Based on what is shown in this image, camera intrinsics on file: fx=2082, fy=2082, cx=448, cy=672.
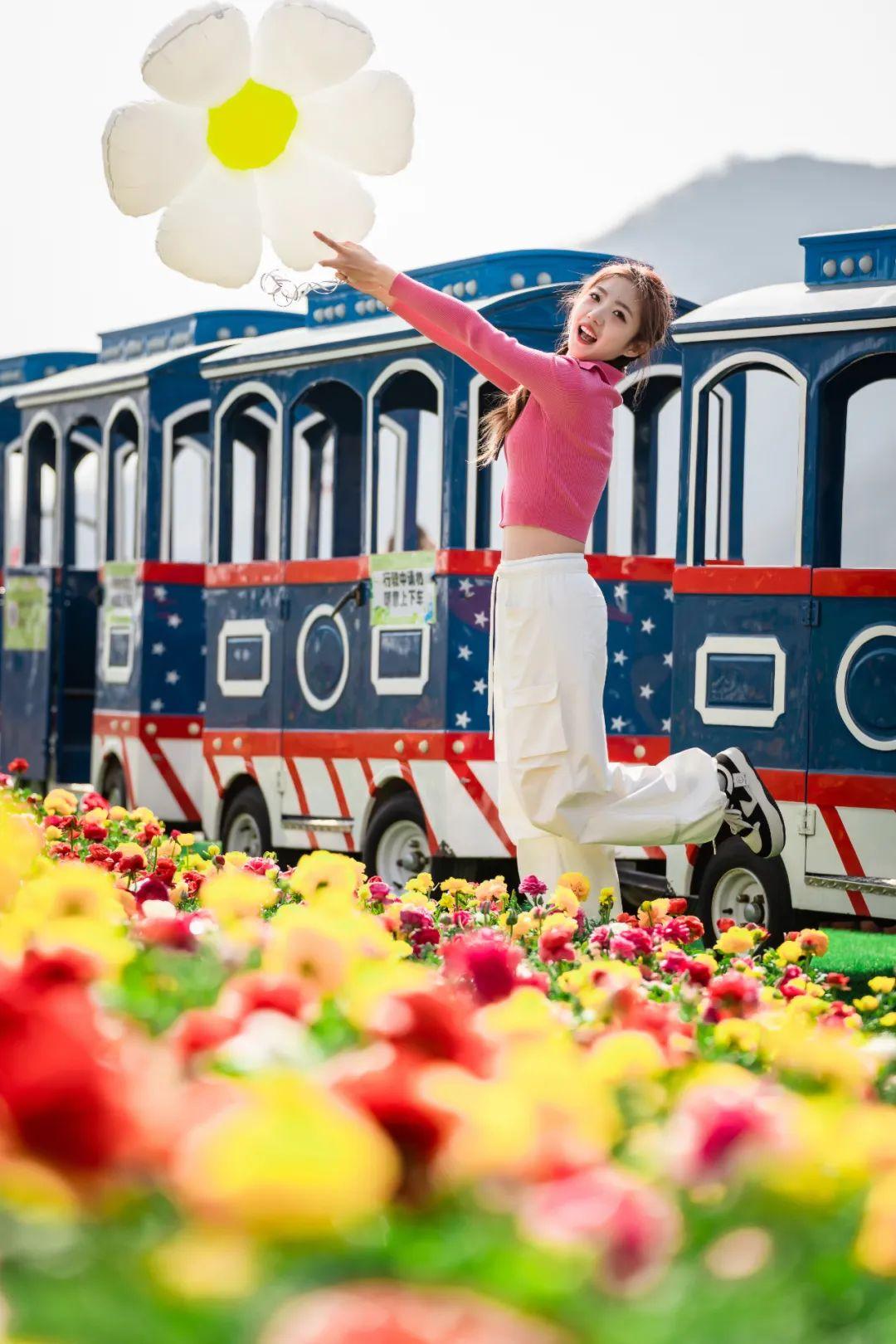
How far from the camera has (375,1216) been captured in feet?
3.61

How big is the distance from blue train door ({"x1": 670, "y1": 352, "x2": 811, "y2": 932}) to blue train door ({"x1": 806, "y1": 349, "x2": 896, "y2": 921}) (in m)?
0.05

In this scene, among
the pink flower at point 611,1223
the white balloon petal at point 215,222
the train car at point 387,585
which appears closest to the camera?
the pink flower at point 611,1223

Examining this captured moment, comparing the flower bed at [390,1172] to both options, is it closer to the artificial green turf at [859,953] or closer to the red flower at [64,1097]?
the red flower at [64,1097]

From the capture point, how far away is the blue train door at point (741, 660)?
21.8 ft

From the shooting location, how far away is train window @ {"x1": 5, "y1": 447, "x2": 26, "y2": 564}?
12.2 meters

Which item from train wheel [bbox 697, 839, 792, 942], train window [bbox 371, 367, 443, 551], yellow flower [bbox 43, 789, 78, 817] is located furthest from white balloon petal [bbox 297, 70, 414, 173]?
train window [bbox 371, 367, 443, 551]

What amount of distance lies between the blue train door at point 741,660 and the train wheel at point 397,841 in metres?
1.50

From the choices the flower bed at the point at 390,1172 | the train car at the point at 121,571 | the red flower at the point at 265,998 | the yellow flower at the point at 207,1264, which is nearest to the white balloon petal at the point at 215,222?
the flower bed at the point at 390,1172

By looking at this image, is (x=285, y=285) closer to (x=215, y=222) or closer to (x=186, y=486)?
(x=215, y=222)

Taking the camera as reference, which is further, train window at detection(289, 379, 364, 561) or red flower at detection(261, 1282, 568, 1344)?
train window at detection(289, 379, 364, 561)

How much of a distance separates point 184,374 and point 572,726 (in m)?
6.55

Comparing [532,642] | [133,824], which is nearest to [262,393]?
[133,824]

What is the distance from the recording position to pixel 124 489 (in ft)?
38.4

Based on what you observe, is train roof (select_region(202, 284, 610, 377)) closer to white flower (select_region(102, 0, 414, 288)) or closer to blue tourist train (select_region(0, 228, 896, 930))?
blue tourist train (select_region(0, 228, 896, 930))
